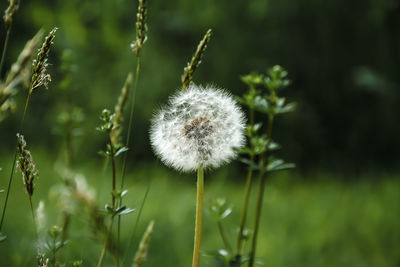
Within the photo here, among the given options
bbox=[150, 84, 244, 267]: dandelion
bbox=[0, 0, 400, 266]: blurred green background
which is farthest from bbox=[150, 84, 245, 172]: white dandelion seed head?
bbox=[0, 0, 400, 266]: blurred green background

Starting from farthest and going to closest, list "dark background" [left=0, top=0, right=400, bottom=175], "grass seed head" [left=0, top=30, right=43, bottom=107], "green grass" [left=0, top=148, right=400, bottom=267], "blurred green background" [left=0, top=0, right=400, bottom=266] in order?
1. "dark background" [left=0, top=0, right=400, bottom=175]
2. "blurred green background" [left=0, top=0, right=400, bottom=266]
3. "green grass" [left=0, top=148, right=400, bottom=267]
4. "grass seed head" [left=0, top=30, right=43, bottom=107]

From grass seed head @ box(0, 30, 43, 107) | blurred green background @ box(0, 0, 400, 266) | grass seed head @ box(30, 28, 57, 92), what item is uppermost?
blurred green background @ box(0, 0, 400, 266)

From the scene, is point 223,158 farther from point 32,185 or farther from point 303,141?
point 303,141

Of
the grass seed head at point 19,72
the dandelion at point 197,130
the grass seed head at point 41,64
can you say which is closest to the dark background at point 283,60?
the dandelion at point 197,130

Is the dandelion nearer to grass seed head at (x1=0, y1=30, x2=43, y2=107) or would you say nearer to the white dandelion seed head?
the white dandelion seed head

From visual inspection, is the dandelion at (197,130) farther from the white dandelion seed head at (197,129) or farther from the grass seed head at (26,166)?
the grass seed head at (26,166)

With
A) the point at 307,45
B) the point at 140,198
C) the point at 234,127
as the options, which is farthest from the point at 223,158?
the point at 307,45
